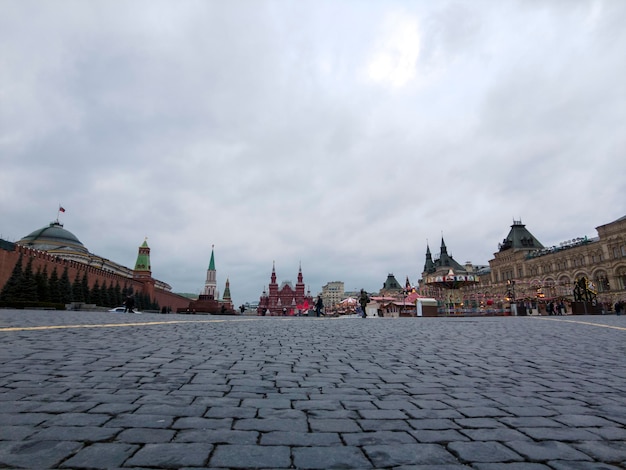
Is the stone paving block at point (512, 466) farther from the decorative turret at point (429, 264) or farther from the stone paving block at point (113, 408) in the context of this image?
the decorative turret at point (429, 264)

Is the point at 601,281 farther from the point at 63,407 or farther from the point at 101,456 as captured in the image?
the point at 101,456

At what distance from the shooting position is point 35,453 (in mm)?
2156

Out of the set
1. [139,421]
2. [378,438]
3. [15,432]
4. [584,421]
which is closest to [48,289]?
[15,432]

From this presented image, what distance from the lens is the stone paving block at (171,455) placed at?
80.8 inches

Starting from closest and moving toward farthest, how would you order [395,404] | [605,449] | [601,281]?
[605,449]
[395,404]
[601,281]

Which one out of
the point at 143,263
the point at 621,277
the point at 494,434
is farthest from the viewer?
the point at 143,263

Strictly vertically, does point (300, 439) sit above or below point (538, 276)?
below

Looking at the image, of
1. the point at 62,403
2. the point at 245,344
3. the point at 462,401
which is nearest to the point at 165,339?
the point at 245,344

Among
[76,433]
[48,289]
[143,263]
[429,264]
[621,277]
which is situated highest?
[429,264]

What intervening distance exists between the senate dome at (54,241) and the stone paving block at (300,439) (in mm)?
81035

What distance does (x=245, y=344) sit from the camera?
7641 mm

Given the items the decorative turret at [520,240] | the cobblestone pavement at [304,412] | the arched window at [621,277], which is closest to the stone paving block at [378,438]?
the cobblestone pavement at [304,412]

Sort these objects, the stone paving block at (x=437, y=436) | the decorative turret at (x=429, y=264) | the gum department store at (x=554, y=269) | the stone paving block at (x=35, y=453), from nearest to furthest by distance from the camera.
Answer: the stone paving block at (x=35, y=453)
the stone paving block at (x=437, y=436)
the gum department store at (x=554, y=269)
the decorative turret at (x=429, y=264)

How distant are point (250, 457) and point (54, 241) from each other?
287ft
